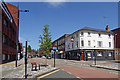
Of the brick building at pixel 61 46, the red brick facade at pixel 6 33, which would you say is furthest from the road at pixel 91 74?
the brick building at pixel 61 46

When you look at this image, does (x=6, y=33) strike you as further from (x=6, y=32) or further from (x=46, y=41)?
(x=46, y=41)

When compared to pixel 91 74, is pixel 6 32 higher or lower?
higher

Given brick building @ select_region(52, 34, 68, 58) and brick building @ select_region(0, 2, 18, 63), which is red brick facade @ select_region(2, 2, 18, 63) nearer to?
brick building @ select_region(0, 2, 18, 63)

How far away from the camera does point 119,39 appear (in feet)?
154

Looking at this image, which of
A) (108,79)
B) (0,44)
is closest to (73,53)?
(0,44)

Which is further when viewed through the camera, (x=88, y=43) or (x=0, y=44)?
(x=88, y=43)

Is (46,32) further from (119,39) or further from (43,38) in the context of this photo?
(119,39)

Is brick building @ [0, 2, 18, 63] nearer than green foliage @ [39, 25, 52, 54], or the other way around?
green foliage @ [39, 25, 52, 54]

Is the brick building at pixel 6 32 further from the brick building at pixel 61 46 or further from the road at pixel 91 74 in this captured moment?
the brick building at pixel 61 46

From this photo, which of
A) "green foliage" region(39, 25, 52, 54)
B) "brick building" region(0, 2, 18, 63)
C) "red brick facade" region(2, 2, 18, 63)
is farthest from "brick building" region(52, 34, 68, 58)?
"green foliage" region(39, 25, 52, 54)

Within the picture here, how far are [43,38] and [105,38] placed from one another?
29.4 m

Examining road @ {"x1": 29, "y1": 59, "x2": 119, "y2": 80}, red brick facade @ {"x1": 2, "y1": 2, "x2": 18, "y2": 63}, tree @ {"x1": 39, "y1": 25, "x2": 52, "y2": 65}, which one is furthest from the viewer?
red brick facade @ {"x1": 2, "y1": 2, "x2": 18, "y2": 63}

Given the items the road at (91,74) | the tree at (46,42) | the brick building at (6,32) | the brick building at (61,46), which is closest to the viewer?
the road at (91,74)

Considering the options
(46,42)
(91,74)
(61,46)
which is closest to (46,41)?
(46,42)
